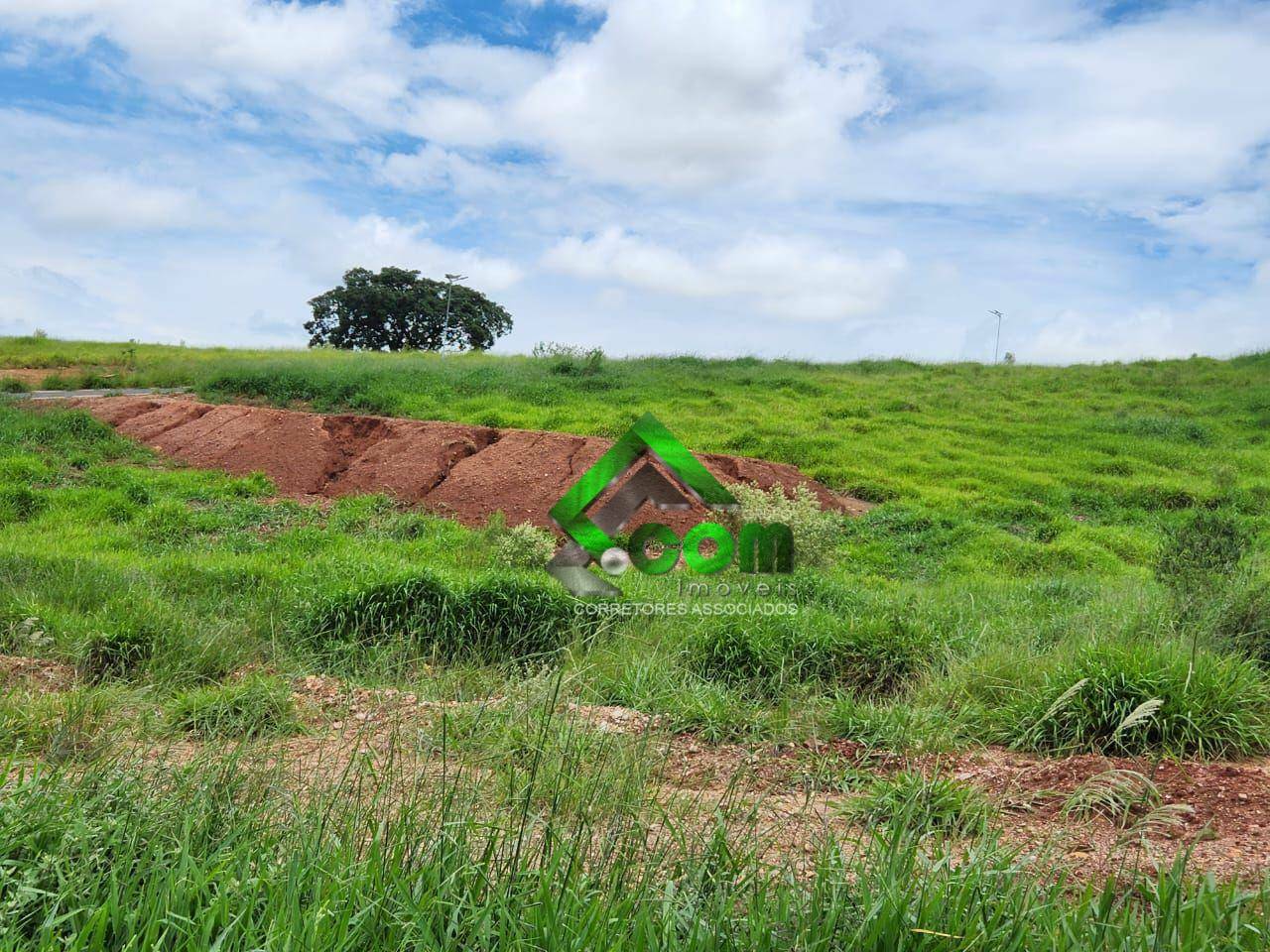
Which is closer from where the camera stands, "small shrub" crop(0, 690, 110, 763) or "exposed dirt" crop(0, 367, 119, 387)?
"small shrub" crop(0, 690, 110, 763)

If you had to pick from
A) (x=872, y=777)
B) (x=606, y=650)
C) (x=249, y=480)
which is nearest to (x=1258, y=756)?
(x=872, y=777)

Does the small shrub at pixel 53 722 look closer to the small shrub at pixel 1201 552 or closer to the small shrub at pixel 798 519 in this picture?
the small shrub at pixel 798 519

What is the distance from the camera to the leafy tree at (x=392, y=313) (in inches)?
1396

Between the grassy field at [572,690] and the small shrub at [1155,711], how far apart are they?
0.02 m

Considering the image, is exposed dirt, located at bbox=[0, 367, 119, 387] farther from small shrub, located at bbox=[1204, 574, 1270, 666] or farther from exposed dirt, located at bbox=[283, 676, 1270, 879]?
small shrub, located at bbox=[1204, 574, 1270, 666]

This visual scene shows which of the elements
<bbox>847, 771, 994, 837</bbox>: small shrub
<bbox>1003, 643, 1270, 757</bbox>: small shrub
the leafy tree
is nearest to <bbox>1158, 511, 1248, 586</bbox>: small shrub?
<bbox>1003, 643, 1270, 757</bbox>: small shrub

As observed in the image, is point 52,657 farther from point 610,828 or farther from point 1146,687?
point 1146,687

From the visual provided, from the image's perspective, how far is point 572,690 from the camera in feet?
14.8

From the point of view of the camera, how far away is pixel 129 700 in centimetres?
412

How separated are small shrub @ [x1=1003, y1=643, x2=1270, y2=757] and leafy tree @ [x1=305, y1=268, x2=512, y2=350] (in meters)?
32.0

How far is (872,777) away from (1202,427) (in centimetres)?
1631

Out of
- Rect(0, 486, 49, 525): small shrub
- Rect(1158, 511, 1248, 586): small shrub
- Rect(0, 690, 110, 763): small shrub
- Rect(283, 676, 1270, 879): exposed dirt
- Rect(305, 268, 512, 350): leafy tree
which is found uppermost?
Rect(305, 268, 512, 350): leafy tree

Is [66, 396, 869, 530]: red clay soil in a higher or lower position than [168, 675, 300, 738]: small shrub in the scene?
higher

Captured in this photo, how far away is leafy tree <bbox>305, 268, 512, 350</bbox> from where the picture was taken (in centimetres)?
3547
